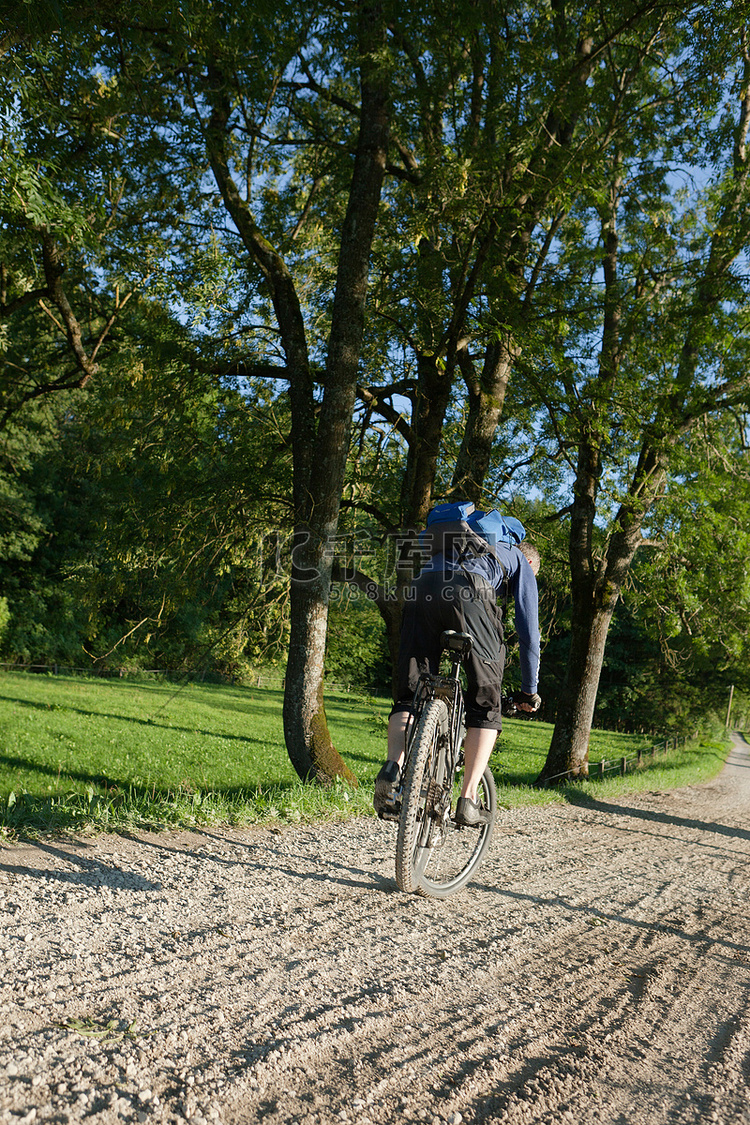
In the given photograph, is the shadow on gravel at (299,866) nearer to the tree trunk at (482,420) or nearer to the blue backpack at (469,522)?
the blue backpack at (469,522)

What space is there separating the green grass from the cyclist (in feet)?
5.07

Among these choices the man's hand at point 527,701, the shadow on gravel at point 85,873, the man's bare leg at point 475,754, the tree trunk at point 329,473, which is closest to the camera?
the shadow on gravel at point 85,873

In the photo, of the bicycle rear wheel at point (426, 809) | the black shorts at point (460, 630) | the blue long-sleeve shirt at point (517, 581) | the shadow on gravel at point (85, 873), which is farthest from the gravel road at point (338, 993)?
the blue long-sleeve shirt at point (517, 581)

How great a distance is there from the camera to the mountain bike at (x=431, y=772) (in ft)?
10.9

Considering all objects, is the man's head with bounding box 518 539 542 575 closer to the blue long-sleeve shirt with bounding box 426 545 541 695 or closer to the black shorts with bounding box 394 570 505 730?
the blue long-sleeve shirt with bounding box 426 545 541 695

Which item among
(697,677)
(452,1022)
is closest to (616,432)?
(452,1022)

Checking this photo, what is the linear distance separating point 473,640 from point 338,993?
1626 millimetres

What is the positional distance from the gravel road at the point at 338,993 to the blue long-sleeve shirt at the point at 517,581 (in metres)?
1.29

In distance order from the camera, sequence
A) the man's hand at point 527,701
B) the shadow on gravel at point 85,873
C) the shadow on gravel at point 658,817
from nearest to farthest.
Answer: the shadow on gravel at point 85,873
the man's hand at point 527,701
the shadow on gravel at point 658,817

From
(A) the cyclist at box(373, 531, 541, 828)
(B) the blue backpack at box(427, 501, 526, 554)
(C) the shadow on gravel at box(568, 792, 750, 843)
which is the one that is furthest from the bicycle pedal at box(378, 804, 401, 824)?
(C) the shadow on gravel at box(568, 792, 750, 843)

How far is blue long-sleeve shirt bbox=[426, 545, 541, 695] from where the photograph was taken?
3.60 meters

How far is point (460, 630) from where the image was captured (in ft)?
11.3

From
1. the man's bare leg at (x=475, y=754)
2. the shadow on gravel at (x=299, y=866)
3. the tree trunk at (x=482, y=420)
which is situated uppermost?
the tree trunk at (x=482, y=420)

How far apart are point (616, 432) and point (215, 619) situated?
527 inches
